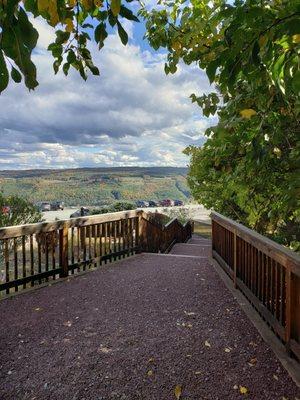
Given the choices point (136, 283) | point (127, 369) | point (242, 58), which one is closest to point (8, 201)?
point (136, 283)

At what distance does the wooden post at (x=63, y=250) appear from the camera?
6652mm

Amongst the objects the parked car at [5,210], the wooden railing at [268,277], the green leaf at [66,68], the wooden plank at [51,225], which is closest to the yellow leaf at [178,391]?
the wooden railing at [268,277]

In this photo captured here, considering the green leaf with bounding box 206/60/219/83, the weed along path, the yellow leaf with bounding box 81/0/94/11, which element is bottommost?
the weed along path

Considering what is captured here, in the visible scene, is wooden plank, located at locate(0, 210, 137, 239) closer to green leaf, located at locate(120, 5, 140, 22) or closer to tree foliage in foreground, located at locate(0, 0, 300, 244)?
tree foliage in foreground, located at locate(0, 0, 300, 244)

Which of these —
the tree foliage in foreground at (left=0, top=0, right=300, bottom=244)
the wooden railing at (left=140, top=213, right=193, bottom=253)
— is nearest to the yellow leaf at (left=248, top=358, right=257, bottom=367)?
the tree foliage in foreground at (left=0, top=0, right=300, bottom=244)

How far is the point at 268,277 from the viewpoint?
4.20 meters

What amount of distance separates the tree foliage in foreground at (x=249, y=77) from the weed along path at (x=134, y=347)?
5.17 ft

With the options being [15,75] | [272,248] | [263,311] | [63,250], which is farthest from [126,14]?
[63,250]

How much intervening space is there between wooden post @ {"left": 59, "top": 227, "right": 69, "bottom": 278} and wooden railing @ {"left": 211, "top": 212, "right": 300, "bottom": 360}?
122 inches

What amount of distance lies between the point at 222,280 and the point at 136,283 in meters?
1.62

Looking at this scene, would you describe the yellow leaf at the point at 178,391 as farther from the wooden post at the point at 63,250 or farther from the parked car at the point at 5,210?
the parked car at the point at 5,210

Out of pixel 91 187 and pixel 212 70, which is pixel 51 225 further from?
pixel 91 187

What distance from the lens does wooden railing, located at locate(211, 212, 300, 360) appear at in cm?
336

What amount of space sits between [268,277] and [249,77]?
8.99ft
